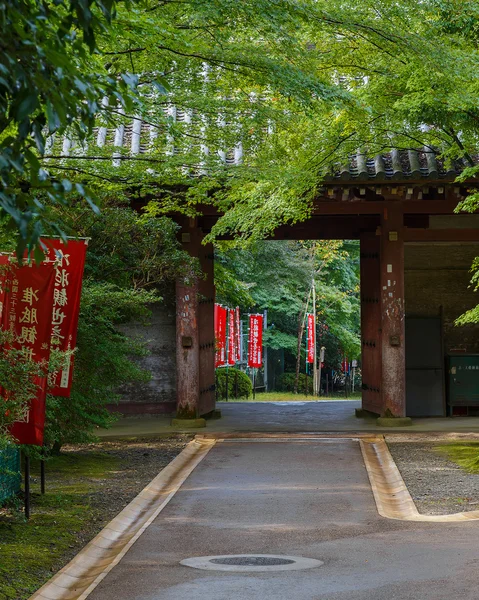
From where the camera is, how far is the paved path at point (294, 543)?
5914 millimetres

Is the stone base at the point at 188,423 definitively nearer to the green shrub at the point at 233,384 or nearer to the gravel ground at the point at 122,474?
the gravel ground at the point at 122,474

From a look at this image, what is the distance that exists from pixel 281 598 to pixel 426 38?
18.6 feet

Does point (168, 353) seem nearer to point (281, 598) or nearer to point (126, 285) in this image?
point (126, 285)

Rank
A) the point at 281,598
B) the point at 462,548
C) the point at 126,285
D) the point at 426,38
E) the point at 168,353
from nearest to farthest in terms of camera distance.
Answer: the point at 281,598, the point at 462,548, the point at 426,38, the point at 126,285, the point at 168,353

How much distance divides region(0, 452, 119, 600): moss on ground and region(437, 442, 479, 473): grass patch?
4.63 meters

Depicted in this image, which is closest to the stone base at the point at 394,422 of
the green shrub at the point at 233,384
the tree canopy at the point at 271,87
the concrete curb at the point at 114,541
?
the concrete curb at the point at 114,541

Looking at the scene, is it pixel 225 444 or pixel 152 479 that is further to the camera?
pixel 225 444

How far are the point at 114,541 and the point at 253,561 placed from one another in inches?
59.8

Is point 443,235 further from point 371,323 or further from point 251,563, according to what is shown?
point 251,563

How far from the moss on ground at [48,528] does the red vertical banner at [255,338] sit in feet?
41.5

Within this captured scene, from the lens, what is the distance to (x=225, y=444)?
13.6 metres

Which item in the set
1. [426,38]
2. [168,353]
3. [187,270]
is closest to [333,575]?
[426,38]

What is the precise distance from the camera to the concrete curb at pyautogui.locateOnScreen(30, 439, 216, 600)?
6.17 m

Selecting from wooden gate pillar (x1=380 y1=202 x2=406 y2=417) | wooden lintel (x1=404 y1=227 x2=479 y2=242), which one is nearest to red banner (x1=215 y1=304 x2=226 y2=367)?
wooden lintel (x1=404 y1=227 x2=479 y2=242)
